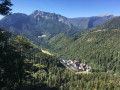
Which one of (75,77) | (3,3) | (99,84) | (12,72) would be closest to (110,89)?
(99,84)

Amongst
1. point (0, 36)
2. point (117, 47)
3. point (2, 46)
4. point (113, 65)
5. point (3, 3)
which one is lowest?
point (113, 65)

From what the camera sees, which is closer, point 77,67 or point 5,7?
point 5,7

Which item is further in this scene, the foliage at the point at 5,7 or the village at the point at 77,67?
the village at the point at 77,67

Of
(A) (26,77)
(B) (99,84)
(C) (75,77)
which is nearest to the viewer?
(A) (26,77)

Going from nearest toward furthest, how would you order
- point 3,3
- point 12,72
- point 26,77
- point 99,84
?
point 12,72 → point 3,3 → point 26,77 → point 99,84

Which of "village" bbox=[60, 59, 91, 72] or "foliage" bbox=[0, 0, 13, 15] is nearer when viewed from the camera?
"foliage" bbox=[0, 0, 13, 15]

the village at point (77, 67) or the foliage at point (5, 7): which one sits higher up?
the foliage at point (5, 7)

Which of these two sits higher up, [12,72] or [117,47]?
[12,72]

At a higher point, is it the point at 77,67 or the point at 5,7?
the point at 5,7

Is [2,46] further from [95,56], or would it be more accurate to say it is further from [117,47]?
[117,47]

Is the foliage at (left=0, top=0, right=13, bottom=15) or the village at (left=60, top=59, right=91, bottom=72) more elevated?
the foliage at (left=0, top=0, right=13, bottom=15)

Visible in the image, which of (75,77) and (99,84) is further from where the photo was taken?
(75,77)
